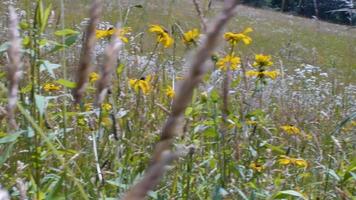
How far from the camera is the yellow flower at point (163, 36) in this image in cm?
179

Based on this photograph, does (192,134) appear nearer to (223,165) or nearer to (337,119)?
(223,165)

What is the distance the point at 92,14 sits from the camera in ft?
1.81

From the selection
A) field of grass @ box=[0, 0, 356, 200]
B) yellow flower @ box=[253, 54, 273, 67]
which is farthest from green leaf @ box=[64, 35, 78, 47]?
yellow flower @ box=[253, 54, 273, 67]

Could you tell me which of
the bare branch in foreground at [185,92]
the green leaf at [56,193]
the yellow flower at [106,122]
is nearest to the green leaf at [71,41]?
the green leaf at [56,193]

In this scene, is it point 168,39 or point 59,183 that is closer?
point 59,183

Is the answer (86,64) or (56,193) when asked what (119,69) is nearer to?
(56,193)

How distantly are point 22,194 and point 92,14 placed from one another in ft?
0.55

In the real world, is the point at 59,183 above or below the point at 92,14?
below

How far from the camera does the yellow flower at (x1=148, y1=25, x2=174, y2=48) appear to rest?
179 cm

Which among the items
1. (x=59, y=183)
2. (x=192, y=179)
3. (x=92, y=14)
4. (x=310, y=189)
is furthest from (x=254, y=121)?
(x=92, y=14)

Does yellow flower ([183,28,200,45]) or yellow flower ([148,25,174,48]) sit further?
yellow flower ([148,25,174,48])

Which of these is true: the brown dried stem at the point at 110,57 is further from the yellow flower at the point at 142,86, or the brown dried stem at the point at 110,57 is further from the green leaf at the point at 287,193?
the yellow flower at the point at 142,86

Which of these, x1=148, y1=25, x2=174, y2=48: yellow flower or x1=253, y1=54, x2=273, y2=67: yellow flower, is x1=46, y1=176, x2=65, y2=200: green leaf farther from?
x1=253, y1=54, x2=273, y2=67: yellow flower

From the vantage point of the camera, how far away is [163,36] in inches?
71.9
